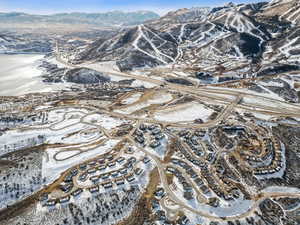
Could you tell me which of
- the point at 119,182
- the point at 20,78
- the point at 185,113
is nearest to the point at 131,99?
the point at 185,113

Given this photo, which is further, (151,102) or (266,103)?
(151,102)

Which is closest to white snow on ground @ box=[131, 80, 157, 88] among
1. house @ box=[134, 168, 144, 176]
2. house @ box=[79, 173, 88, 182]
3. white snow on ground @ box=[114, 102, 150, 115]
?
white snow on ground @ box=[114, 102, 150, 115]

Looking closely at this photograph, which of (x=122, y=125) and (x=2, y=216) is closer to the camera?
(x=2, y=216)

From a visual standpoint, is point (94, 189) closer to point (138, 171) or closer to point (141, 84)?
point (138, 171)

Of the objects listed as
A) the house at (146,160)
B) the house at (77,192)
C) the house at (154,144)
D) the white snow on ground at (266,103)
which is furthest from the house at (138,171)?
the white snow on ground at (266,103)

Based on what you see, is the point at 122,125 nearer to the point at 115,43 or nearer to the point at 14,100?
the point at 14,100

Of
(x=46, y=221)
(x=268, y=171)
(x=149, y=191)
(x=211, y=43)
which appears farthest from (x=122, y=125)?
(x=211, y=43)
